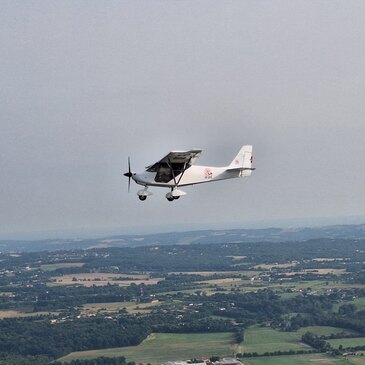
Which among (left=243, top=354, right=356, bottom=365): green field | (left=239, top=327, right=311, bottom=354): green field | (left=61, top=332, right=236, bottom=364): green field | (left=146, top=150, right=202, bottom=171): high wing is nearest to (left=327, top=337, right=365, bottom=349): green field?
(left=239, top=327, right=311, bottom=354): green field

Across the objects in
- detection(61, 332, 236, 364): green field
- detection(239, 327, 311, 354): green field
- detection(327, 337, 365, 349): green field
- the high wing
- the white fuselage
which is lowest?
Result: detection(327, 337, 365, 349): green field

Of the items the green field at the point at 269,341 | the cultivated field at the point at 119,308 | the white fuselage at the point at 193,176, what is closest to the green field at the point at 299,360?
the green field at the point at 269,341

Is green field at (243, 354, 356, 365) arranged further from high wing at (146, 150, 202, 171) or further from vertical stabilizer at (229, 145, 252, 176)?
high wing at (146, 150, 202, 171)

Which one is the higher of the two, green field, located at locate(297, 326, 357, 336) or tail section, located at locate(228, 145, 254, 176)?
tail section, located at locate(228, 145, 254, 176)

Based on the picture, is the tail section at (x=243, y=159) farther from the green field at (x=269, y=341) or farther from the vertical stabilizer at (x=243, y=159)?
the green field at (x=269, y=341)

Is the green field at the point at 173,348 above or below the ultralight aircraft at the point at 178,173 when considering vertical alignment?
below
